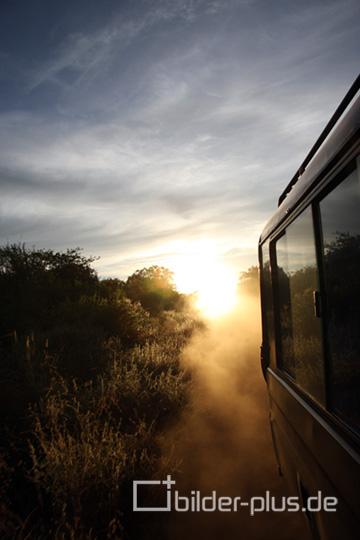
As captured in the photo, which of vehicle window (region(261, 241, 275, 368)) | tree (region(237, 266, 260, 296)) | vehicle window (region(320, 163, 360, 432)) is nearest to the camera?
vehicle window (region(320, 163, 360, 432))

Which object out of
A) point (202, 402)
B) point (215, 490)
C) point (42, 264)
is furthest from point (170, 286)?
point (215, 490)

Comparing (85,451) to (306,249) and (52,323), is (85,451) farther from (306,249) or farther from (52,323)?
(52,323)

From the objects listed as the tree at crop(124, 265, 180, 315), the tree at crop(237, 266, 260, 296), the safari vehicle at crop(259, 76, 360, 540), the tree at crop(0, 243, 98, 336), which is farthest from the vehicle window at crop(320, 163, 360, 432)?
the tree at crop(237, 266, 260, 296)

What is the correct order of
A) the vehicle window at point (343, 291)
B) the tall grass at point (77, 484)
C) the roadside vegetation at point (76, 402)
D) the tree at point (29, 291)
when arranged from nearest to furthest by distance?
the vehicle window at point (343, 291), the tall grass at point (77, 484), the roadside vegetation at point (76, 402), the tree at point (29, 291)

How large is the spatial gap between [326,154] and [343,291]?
74cm

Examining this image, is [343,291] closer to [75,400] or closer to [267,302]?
[267,302]

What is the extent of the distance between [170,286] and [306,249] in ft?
123

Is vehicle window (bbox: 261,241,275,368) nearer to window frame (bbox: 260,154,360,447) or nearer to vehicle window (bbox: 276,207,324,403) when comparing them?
vehicle window (bbox: 276,207,324,403)

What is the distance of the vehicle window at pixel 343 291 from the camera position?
160 centimetres

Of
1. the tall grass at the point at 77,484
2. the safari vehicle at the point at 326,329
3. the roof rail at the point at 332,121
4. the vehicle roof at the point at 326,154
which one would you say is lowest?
the tall grass at the point at 77,484

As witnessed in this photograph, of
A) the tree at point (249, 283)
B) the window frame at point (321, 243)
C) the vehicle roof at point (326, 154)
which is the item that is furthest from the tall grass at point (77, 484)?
the tree at point (249, 283)

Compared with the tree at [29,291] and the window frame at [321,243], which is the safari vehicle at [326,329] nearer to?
the window frame at [321,243]

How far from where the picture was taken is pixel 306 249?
2279mm

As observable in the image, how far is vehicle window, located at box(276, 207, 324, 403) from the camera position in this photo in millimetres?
2160
